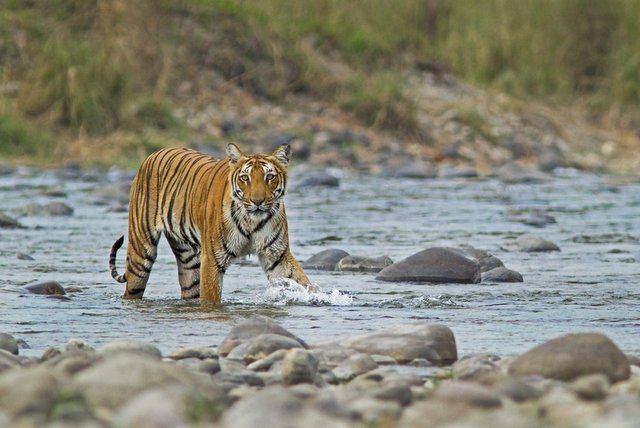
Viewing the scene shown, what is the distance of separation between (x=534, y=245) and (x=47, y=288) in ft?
14.3

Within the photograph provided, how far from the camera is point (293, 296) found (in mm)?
7750

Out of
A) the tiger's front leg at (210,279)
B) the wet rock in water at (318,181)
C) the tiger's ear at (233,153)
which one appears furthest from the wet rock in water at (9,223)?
the wet rock in water at (318,181)

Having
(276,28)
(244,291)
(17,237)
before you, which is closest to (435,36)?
(276,28)

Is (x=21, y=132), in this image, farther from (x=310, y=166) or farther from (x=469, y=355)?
(x=469, y=355)

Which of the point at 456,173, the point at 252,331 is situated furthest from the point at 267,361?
the point at 456,173

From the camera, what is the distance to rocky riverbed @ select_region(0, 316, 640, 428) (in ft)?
11.9

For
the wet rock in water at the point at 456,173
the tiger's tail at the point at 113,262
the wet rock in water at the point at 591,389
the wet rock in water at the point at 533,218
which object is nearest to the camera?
the wet rock in water at the point at 591,389

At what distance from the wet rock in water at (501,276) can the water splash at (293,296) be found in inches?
56.4

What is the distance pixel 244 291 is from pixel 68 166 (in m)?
9.99

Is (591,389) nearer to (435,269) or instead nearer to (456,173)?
(435,269)

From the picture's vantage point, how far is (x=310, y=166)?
1950cm

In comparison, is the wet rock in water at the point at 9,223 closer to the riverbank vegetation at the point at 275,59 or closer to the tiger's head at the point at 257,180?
the tiger's head at the point at 257,180

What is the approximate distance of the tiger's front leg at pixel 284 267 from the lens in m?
7.66

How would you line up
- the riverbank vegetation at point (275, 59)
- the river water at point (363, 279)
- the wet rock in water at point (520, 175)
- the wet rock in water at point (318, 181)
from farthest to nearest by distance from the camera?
the riverbank vegetation at point (275, 59) → the wet rock in water at point (520, 175) → the wet rock in water at point (318, 181) → the river water at point (363, 279)
